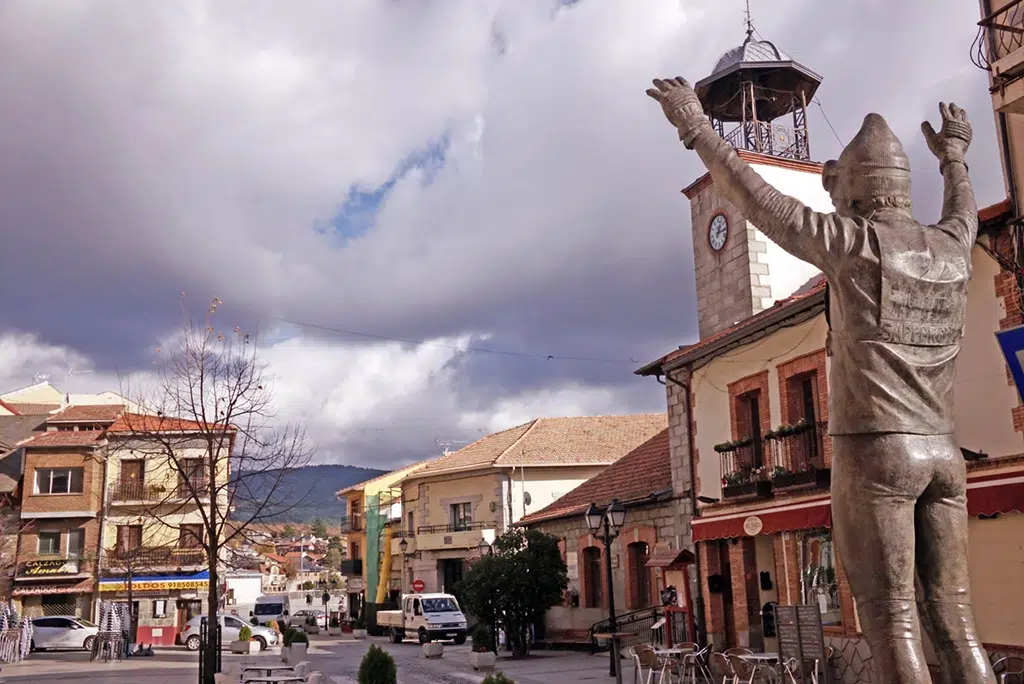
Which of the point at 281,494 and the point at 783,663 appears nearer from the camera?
the point at 783,663

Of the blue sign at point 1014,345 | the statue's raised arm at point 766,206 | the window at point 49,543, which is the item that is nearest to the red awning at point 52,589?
the window at point 49,543

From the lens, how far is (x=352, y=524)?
185ft

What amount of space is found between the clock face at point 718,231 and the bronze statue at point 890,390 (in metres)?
17.2

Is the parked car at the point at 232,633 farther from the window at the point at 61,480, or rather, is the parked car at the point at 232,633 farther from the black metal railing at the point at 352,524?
the black metal railing at the point at 352,524

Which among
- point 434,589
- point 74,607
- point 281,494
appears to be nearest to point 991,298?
point 281,494

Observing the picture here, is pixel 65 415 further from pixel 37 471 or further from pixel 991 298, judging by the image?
pixel 991 298

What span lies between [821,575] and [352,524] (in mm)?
43172

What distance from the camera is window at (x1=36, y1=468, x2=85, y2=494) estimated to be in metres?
39.4

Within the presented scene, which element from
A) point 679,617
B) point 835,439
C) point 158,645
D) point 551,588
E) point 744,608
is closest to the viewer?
point 835,439

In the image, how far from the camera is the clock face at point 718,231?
2139 centimetres

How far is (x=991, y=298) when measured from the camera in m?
12.4

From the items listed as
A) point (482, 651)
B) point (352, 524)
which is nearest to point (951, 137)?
point (482, 651)

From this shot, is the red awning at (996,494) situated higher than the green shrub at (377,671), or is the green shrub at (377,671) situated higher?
the red awning at (996,494)

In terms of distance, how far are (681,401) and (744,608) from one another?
15.0 feet
